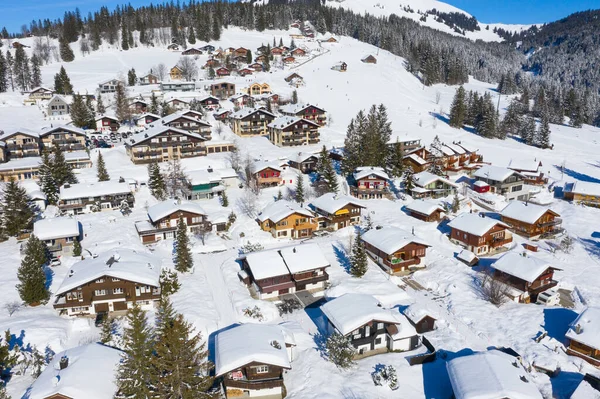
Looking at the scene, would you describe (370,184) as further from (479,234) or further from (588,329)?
(588,329)

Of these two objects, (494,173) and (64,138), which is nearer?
(494,173)

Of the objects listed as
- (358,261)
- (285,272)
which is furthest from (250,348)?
(358,261)

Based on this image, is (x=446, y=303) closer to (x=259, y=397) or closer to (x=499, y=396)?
(x=499, y=396)

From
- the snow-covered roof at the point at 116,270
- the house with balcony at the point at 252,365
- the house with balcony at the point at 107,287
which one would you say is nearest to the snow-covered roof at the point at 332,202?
the snow-covered roof at the point at 116,270

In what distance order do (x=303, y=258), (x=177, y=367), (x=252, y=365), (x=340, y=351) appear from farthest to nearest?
(x=303, y=258) → (x=340, y=351) → (x=252, y=365) → (x=177, y=367)

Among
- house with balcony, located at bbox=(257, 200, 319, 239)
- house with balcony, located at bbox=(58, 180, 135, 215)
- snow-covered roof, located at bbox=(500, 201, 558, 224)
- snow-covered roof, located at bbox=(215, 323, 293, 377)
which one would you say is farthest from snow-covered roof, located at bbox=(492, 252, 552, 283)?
house with balcony, located at bbox=(58, 180, 135, 215)

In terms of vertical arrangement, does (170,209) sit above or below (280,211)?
above
